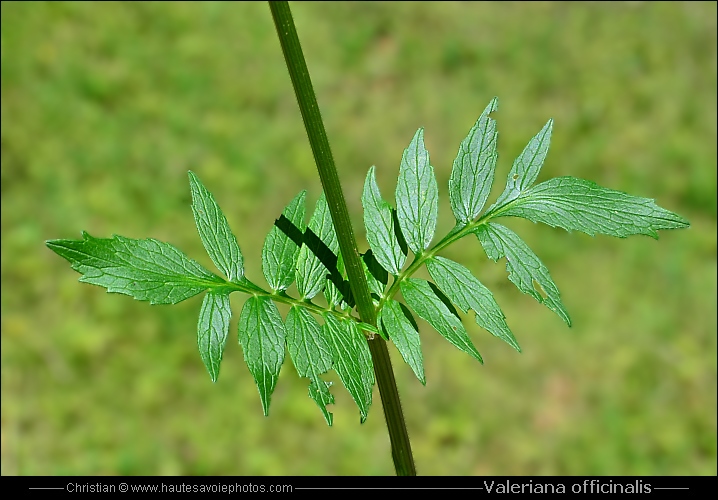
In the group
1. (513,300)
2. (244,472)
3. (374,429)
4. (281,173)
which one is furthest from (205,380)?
(513,300)

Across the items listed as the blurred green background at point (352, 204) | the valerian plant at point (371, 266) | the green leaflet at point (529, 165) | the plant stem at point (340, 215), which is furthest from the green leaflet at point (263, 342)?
the blurred green background at point (352, 204)

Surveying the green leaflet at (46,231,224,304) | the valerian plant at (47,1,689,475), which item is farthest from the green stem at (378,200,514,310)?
the green leaflet at (46,231,224,304)

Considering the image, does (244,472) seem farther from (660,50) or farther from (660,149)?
(660,50)

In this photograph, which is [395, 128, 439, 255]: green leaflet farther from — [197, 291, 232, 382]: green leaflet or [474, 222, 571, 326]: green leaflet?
[197, 291, 232, 382]: green leaflet

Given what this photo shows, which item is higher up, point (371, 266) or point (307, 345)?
point (371, 266)

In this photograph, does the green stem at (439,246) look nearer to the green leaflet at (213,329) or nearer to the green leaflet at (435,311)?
the green leaflet at (435,311)

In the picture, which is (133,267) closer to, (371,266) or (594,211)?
(371,266)

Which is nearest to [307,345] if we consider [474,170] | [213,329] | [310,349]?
[310,349]

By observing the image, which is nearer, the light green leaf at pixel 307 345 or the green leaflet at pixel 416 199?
the light green leaf at pixel 307 345
